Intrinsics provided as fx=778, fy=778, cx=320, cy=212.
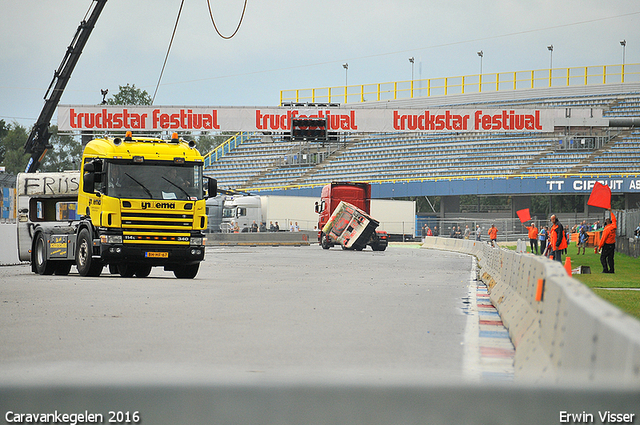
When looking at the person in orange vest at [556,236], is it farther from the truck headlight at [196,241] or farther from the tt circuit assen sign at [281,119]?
the tt circuit assen sign at [281,119]

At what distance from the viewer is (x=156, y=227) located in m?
17.0

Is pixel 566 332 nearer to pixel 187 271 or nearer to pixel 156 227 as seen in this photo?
pixel 156 227

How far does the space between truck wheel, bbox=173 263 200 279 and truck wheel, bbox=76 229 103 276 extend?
186 cm

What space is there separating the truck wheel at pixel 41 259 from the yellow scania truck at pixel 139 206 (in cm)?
91

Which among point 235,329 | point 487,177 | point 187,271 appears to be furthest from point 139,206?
point 487,177

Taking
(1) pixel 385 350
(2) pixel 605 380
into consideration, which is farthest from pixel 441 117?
(2) pixel 605 380

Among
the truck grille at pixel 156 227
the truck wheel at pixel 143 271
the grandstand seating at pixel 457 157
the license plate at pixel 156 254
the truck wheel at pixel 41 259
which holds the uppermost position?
the grandstand seating at pixel 457 157

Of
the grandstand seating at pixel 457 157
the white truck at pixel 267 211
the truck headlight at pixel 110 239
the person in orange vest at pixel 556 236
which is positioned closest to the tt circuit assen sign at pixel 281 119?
the grandstand seating at pixel 457 157

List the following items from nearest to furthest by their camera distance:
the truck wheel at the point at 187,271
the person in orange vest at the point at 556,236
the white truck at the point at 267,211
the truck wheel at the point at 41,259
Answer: the truck wheel at the point at 187,271 < the truck wheel at the point at 41,259 < the person in orange vest at the point at 556,236 < the white truck at the point at 267,211

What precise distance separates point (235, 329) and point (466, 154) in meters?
55.4

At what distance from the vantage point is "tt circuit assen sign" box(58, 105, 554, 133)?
3888 centimetres

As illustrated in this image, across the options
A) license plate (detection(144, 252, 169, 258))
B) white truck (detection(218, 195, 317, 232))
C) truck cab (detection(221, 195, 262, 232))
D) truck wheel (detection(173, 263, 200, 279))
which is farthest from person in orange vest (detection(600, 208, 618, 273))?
truck cab (detection(221, 195, 262, 232))

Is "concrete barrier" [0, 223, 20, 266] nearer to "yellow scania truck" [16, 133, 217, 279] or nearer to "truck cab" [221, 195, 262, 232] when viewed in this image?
"yellow scania truck" [16, 133, 217, 279]

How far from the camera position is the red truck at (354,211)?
1622 inches
